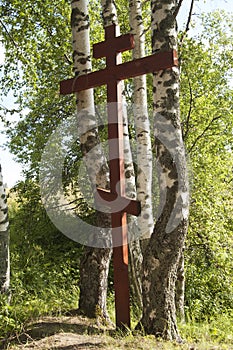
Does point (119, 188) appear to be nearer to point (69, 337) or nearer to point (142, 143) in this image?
point (69, 337)

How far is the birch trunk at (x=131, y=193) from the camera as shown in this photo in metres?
6.45

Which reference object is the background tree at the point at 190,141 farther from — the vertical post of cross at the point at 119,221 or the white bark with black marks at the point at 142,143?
the vertical post of cross at the point at 119,221

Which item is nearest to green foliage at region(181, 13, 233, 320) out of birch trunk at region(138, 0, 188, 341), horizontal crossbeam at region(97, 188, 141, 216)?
birch trunk at region(138, 0, 188, 341)

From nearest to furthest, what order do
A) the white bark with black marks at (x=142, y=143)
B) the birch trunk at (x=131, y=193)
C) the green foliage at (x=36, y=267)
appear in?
the green foliage at (x=36, y=267)
the birch trunk at (x=131, y=193)
the white bark with black marks at (x=142, y=143)

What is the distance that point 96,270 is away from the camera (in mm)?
5207

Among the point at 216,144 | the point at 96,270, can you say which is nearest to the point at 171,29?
the point at 96,270

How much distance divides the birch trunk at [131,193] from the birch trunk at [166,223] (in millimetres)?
1837

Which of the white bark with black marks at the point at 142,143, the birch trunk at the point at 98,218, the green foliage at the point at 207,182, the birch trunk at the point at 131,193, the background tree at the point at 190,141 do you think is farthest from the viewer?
the green foliage at the point at 207,182

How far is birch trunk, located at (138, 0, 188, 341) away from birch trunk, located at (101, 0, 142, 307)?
6.03 ft

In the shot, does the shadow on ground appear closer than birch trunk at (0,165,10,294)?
Yes

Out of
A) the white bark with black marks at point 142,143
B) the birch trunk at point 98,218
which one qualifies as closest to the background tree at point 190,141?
the white bark with black marks at point 142,143

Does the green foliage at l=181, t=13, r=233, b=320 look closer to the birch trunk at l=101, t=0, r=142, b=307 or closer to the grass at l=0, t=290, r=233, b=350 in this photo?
the birch trunk at l=101, t=0, r=142, b=307

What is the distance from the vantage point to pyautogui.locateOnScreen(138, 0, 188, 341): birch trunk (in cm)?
442

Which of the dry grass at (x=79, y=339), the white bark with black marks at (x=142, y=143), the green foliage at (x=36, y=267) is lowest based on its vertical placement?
the dry grass at (x=79, y=339)
